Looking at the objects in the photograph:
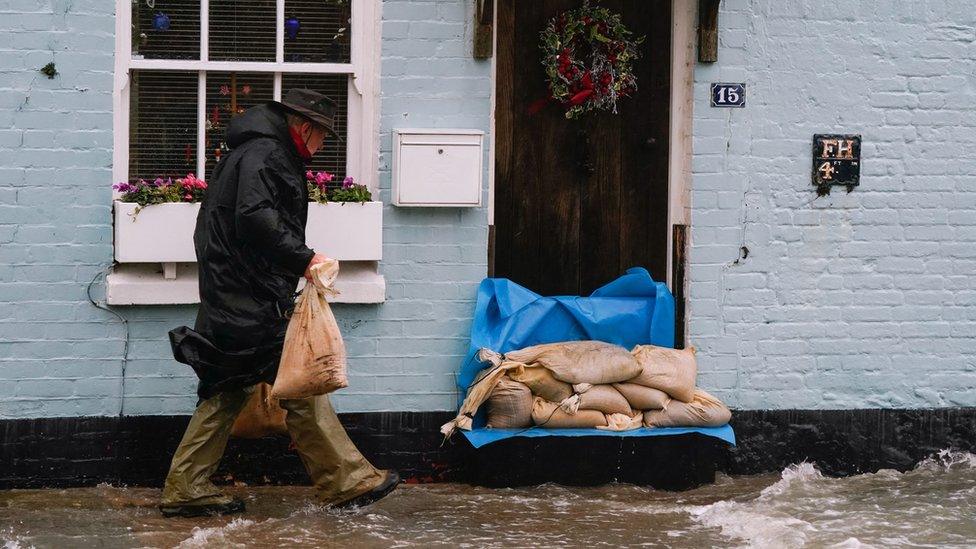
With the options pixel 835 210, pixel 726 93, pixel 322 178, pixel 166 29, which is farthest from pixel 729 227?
pixel 166 29

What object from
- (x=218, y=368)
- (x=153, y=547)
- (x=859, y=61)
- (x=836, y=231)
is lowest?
(x=153, y=547)

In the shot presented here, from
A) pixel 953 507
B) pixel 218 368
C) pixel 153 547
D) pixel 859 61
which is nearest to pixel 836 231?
pixel 859 61

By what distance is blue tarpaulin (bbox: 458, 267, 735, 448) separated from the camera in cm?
718

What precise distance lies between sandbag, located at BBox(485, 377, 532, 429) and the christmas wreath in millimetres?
1591

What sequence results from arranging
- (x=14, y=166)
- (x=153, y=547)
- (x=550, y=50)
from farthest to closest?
(x=550, y=50), (x=14, y=166), (x=153, y=547)

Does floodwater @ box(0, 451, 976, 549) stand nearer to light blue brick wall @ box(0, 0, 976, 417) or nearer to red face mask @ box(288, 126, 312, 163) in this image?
light blue brick wall @ box(0, 0, 976, 417)

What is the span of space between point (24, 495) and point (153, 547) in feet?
3.80

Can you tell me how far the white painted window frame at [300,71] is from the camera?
6859mm

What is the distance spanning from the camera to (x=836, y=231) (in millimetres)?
7582

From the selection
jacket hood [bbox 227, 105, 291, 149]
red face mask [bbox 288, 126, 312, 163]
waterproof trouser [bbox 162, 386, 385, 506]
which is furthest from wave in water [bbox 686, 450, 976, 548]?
jacket hood [bbox 227, 105, 291, 149]

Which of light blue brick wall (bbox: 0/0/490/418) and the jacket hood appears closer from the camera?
the jacket hood

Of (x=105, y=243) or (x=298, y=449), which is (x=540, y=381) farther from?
(x=105, y=243)

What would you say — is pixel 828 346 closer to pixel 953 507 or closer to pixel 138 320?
pixel 953 507

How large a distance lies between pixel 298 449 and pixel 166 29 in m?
2.25
